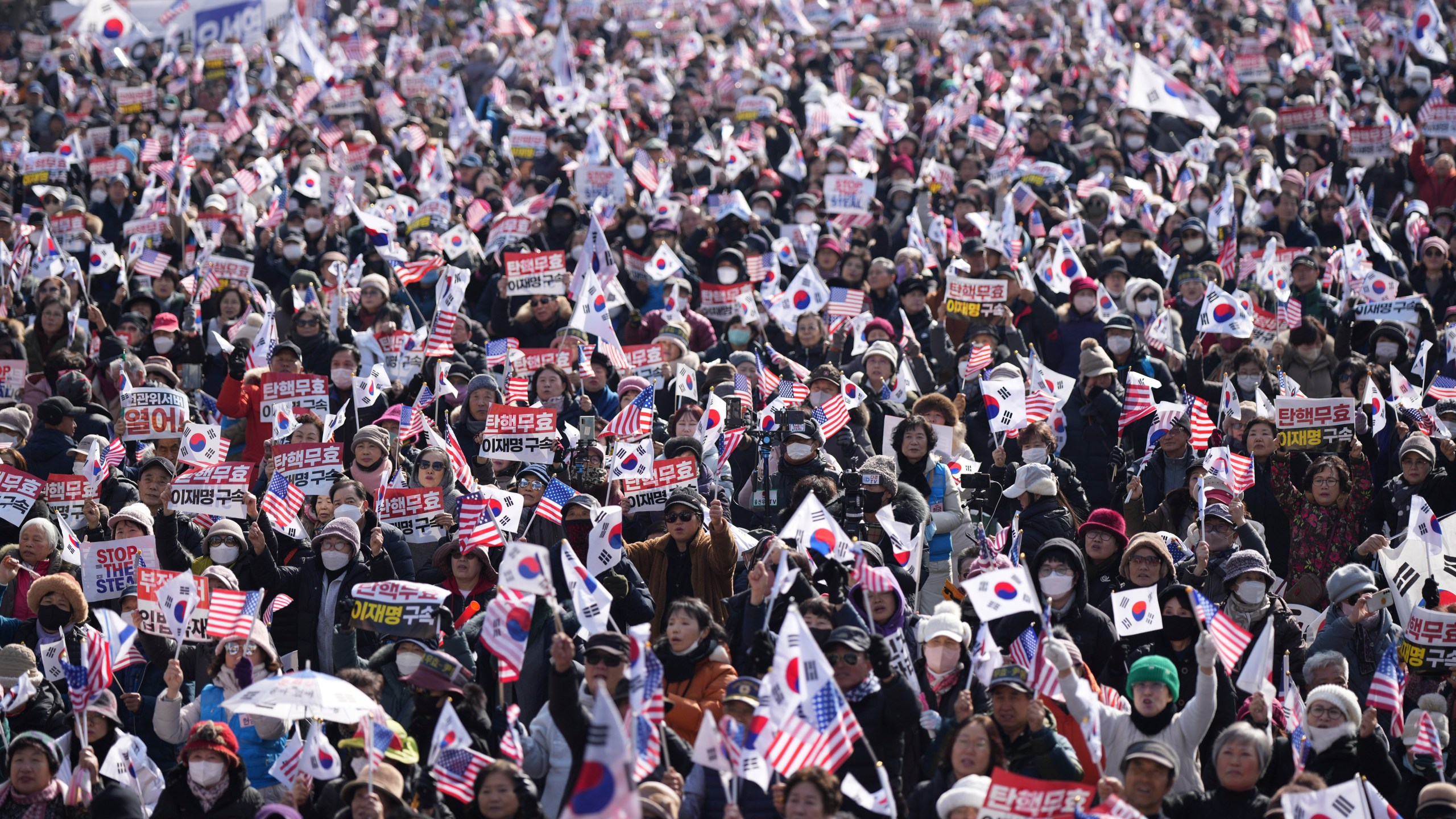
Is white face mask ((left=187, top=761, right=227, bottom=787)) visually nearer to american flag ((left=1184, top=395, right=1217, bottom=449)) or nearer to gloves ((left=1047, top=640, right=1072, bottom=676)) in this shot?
gloves ((left=1047, top=640, right=1072, bottom=676))

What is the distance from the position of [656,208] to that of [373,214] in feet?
8.98

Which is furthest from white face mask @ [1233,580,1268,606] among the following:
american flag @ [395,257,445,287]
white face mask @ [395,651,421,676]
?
american flag @ [395,257,445,287]

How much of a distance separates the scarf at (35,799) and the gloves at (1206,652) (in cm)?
513

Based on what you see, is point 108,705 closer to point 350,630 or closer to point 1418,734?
point 350,630

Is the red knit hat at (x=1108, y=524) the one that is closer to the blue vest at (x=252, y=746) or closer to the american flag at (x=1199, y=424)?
the american flag at (x=1199, y=424)

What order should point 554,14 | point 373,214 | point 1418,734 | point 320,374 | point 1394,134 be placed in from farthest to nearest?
point 554,14, point 1394,134, point 373,214, point 320,374, point 1418,734

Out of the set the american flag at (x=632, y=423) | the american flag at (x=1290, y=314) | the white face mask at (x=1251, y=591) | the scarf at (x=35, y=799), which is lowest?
the american flag at (x=1290, y=314)

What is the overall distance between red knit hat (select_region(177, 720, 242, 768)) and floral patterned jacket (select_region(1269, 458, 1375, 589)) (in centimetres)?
618

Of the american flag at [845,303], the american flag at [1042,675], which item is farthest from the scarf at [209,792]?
the american flag at [845,303]

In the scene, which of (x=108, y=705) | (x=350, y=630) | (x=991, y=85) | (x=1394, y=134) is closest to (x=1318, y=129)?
(x=1394, y=134)

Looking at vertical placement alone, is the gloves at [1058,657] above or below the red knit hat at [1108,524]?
above

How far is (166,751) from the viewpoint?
29.8 ft

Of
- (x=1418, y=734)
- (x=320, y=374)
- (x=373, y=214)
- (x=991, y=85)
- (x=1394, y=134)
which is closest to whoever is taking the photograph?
(x=1418, y=734)

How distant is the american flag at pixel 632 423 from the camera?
11773mm
